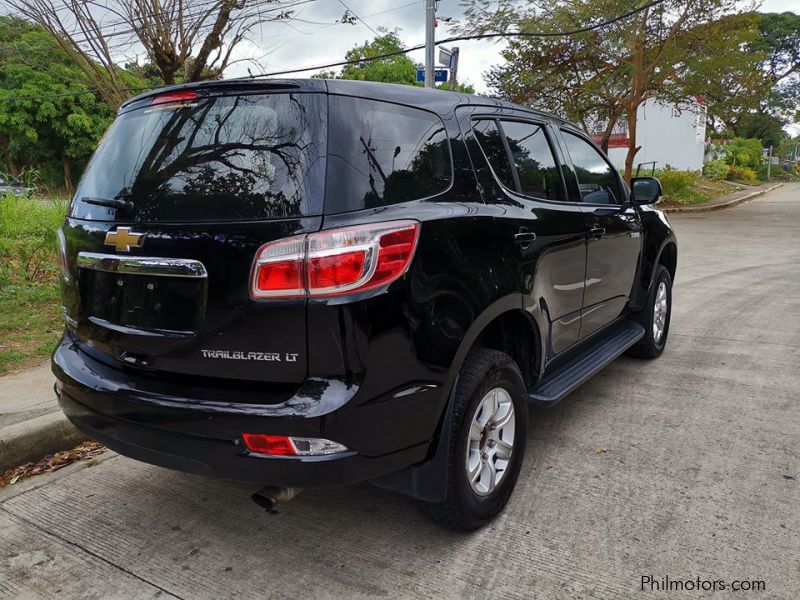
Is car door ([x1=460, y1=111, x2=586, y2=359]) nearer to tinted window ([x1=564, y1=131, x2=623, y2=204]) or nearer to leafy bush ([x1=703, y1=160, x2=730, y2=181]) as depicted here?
tinted window ([x1=564, y1=131, x2=623, y2=204])

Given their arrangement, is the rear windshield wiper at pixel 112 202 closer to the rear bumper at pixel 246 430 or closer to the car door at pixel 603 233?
the rear bumper at pixel 246 430

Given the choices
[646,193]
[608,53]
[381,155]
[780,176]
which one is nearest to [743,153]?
[780,176]

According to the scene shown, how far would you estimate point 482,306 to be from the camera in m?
2.49

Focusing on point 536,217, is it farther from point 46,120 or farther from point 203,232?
point 46,120

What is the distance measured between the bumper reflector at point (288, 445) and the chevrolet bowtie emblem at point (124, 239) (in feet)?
2.66

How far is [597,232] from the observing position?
12.0 ft

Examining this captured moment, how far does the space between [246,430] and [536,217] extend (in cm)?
170

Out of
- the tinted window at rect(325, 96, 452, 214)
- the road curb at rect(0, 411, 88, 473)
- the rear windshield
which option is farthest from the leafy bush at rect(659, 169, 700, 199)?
the rear windshield

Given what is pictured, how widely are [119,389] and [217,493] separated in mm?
964

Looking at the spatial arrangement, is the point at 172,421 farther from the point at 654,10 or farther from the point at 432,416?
the point at 654,10

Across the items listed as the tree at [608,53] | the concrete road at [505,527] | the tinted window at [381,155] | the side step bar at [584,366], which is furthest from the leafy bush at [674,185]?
the tinted window at [381,155]

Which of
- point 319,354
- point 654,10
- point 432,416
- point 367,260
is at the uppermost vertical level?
point 654,10

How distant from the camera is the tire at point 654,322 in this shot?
476 centimetres

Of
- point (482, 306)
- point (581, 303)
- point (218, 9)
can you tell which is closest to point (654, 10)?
point (218, 9)
